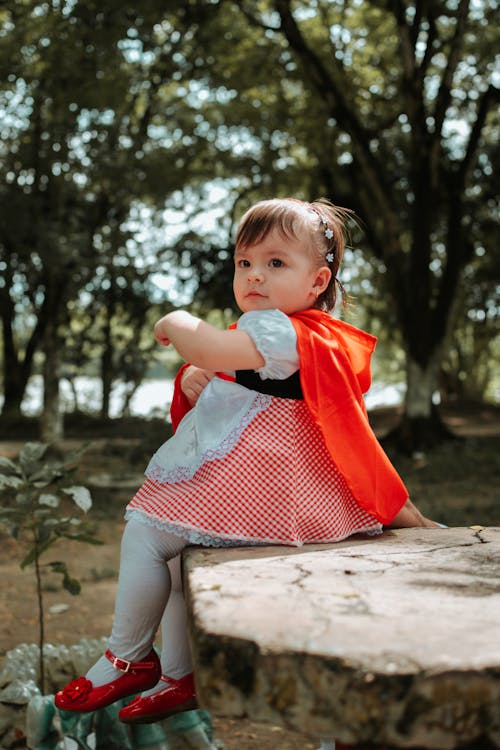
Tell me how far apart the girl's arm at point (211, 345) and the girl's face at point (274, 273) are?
17cm

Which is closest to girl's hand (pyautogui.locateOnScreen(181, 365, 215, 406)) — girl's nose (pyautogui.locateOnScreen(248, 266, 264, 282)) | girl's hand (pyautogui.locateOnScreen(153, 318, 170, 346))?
girl's hand (pyautogui.locateOnScreen(153, 318, 170, 346))

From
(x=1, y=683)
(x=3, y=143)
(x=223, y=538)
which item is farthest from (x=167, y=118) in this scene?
(x=223, y=538)

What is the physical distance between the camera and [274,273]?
2221 mm

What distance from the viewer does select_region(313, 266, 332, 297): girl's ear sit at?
2.28 m

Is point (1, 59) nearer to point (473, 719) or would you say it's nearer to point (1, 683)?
point (1, 683)

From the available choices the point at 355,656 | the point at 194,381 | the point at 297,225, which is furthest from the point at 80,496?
the point at 355,656

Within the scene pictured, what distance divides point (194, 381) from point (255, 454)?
13.8 inches

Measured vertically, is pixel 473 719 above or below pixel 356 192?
below

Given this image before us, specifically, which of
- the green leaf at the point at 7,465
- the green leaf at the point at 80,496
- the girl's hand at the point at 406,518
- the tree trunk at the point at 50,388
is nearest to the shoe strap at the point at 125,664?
the girl's hand at the point at 406,518

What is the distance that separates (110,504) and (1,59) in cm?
436

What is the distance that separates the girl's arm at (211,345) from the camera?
2.07 m

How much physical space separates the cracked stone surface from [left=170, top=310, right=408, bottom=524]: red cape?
56cm

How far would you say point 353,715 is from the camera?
3.94ft

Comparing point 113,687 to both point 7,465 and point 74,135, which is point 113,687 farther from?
point 74,135
